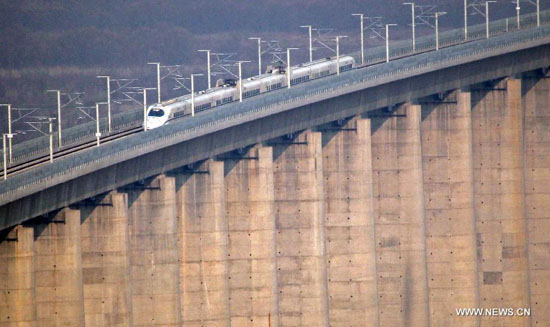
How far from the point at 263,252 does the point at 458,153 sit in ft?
64.2

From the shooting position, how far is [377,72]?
453 feet

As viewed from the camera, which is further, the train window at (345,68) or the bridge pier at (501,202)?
the train window at (345,68)

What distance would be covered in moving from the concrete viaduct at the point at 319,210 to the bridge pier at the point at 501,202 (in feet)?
0.37

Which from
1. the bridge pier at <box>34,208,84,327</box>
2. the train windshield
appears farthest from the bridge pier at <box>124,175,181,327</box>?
the bridge pier at <box>34,208,84,327</box>

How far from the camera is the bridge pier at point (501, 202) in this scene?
142625 mm

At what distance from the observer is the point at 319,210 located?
442ft

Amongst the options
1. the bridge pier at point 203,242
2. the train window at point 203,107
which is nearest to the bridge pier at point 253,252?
the bridge pier at point 203,242

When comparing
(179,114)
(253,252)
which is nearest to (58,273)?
(253,252)

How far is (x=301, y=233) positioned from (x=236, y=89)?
12525 mm

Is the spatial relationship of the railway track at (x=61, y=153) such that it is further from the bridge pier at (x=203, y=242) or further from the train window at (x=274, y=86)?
the train window at (x=274, y=86)

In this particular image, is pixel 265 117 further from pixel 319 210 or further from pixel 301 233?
pixel 301 233

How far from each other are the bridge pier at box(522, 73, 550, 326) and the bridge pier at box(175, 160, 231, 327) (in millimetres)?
29139

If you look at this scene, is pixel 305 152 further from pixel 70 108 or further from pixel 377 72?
pixel 70 108

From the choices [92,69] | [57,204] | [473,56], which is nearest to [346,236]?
[473,56]
